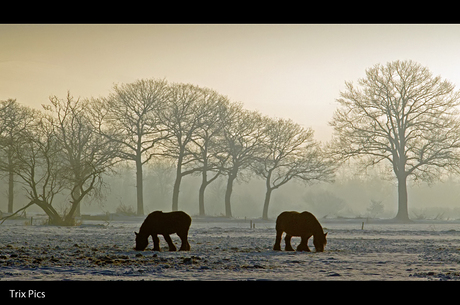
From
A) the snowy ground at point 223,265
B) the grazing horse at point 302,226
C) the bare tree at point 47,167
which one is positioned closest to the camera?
the snowy ground at point 223,265

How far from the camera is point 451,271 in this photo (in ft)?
37.6

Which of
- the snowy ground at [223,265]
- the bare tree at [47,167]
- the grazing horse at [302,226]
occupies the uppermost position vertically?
the bare tree at [47,167]

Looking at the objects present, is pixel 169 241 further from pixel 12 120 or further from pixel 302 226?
pixel 12 120

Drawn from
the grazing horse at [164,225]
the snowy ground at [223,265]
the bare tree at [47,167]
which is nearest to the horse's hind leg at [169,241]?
the grazing horse at [164,225]

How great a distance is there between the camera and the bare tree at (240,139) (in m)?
50.6

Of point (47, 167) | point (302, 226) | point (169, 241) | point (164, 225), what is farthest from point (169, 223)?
point (47, 167)

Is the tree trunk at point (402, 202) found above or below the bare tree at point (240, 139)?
below

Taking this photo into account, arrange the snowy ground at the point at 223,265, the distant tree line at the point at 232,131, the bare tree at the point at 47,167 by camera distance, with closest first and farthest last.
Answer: the snowy ground at the point at 223,265 → the bare tree at the point at 47,167 → the distant tree line at the point at 232,131

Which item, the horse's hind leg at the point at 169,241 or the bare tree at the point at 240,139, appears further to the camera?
the bare tree at the point at 240,139

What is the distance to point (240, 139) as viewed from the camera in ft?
168

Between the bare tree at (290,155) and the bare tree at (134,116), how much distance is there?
1038 centimetres

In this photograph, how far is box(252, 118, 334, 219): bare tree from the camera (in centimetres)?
5106

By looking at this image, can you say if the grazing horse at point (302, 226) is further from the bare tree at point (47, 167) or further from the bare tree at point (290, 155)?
the bare tree at point (290, 155)
